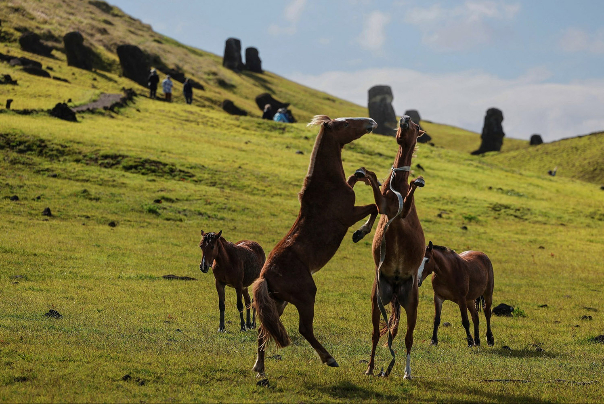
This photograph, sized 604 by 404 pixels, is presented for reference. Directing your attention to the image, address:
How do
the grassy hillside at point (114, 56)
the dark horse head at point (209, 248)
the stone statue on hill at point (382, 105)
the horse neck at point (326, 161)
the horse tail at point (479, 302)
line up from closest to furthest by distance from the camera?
1. the horse neck at point (326, 161)
2. the dark horse head at point (209, 248)
3. the horse tail at point (479, 302)
4. the grassy hillside at point (114, 56)
5. the stone statue on hill at point (382, 105)

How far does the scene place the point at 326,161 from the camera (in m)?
10.8

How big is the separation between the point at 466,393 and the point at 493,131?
336 feet

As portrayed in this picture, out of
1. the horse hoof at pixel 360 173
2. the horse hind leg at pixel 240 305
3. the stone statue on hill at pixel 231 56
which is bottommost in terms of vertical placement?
the horse hind leg at pixel 240 305

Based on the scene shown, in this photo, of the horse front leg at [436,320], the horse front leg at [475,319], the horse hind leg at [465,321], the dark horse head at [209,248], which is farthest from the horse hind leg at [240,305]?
the horse front leg at [475,319]

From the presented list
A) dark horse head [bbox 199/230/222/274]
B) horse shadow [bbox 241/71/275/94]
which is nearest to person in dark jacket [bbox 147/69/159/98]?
horse shadow [bbox 241/71/275/94]

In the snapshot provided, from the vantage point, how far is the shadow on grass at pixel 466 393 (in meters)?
9.59

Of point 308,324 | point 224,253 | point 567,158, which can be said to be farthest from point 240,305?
point 567,158

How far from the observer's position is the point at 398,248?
35.1 feet

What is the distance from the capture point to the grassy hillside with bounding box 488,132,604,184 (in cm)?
8606

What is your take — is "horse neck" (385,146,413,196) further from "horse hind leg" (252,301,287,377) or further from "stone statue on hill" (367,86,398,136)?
"stone statue on hill" (367,86,398,136)

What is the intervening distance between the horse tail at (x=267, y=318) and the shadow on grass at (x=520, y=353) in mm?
6726

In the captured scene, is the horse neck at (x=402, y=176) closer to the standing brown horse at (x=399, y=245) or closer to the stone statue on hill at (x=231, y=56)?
the standing brown horse at (x=399, y=245)

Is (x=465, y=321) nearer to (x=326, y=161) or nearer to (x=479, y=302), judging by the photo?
(x=479, y=302)

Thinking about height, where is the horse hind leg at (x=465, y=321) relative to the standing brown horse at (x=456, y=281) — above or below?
below
